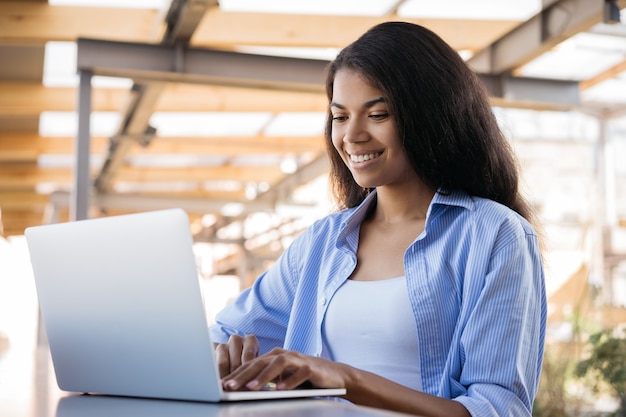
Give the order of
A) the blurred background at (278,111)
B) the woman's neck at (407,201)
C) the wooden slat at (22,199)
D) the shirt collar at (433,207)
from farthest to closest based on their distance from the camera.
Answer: the wooden slat at (22,199) → the blurred background at (278,111) → the woman's neck at (407,201) → the shirt collar at (433,207)

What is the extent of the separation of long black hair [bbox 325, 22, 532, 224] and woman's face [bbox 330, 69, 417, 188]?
0.06 ft

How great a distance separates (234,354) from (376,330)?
33cm

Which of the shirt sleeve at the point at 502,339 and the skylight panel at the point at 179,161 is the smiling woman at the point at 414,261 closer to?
the shirt sleeve at the point at 502,339

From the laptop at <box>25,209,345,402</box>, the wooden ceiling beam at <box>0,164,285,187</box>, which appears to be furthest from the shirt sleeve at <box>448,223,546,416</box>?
the wooden ceiling beam at <box>0,164,285,187</box>

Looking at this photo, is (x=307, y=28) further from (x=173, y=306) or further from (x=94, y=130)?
(x=173, y=306)

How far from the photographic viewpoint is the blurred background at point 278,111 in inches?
187

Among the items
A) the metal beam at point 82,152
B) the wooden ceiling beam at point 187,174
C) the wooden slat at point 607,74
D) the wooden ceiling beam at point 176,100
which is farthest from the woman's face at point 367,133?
the wooden ceiling beam at point 187,174

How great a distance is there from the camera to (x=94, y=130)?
772 cm

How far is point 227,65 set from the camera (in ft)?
16.2

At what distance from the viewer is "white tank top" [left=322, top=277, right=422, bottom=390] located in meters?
1.69

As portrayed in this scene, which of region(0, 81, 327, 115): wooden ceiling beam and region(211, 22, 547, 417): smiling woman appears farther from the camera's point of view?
region(0, 81, 327, 115): wooden ceiling beam

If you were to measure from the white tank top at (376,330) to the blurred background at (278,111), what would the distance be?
61cm

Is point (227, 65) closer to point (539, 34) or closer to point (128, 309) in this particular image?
point (539, 34)

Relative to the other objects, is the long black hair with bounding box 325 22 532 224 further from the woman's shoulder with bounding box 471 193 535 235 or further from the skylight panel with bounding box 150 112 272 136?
the skylight panel with bounding box 150 112 272 136
